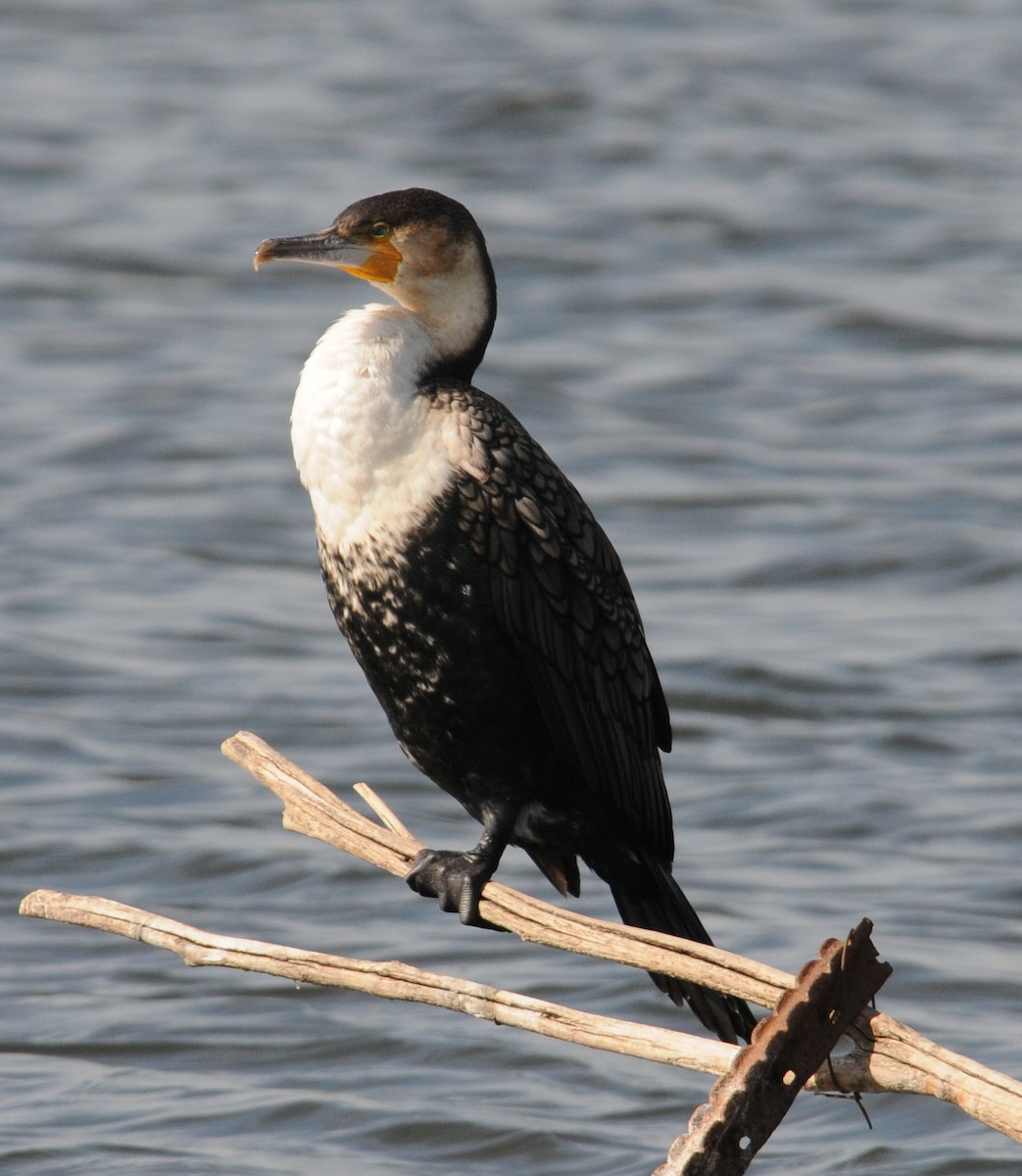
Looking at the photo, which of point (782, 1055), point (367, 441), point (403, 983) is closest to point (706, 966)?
point (782, 1055)

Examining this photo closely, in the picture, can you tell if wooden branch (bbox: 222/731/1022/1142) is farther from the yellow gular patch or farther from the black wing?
the yellow gular patch

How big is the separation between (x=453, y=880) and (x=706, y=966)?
98cm

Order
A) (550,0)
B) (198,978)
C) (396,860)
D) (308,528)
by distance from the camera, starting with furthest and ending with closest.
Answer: (550,0)
(308,528)
(198,978)
(396,860)

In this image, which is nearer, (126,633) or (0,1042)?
(0,1042)

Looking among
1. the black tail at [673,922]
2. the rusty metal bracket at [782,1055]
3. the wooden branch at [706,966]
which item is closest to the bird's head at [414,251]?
the wooden branch at [706,966]

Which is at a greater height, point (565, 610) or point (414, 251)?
point (414, 251)

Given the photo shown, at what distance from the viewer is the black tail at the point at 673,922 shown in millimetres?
4625

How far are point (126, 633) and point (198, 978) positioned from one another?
2.94 metres

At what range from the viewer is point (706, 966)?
371 centimetres

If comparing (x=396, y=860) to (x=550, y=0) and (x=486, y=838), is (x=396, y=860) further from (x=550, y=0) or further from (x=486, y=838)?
(x=550, y=0)

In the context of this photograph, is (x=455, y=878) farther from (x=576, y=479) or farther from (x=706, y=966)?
(x=576, y=479)

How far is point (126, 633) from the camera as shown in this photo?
1017 cm

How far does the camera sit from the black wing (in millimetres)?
4656

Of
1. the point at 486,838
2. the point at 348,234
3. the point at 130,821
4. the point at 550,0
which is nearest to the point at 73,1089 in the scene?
Answer: the point at 130,821
